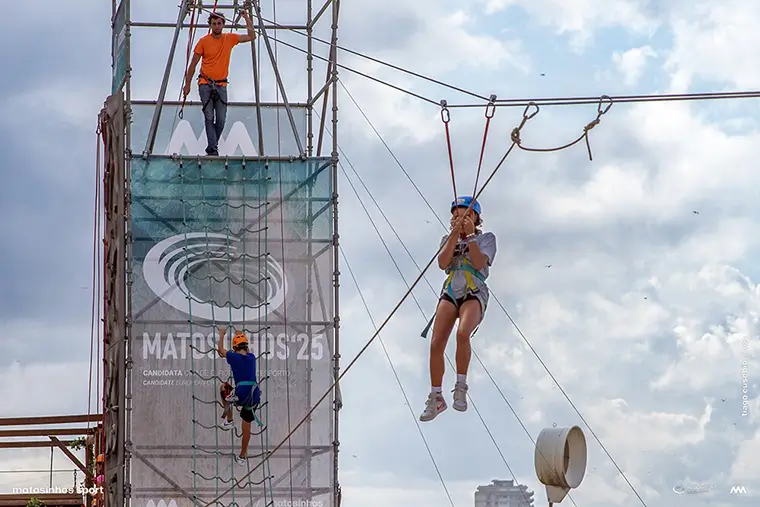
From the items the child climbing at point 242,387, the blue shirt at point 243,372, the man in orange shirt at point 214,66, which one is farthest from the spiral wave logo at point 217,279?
the man in orange shirt at point 214,66

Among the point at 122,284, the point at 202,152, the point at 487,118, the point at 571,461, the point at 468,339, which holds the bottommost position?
the point at 571,461

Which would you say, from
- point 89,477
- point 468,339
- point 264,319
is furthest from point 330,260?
point 468,339

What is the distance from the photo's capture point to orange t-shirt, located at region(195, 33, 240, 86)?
1900cm

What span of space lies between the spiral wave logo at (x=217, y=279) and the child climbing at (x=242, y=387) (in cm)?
46

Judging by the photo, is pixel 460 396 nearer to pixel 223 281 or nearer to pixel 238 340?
pixel 238 340

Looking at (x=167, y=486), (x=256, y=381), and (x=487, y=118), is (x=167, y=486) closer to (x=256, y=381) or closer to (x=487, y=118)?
(x=256, y=381)

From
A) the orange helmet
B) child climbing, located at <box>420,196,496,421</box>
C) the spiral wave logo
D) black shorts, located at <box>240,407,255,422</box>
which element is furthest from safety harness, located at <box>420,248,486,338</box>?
the spiral wave logo

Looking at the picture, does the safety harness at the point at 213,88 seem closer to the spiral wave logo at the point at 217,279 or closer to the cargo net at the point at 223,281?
the cargo net at the point at 223,281

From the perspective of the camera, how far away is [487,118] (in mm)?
12656

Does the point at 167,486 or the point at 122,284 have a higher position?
the point at 122,284

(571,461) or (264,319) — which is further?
(264,319)

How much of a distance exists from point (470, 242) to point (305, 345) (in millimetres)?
6935

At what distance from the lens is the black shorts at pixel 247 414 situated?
Answer: 61.8 ft

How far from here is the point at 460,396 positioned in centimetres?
1288
